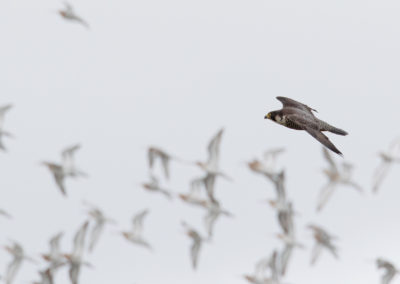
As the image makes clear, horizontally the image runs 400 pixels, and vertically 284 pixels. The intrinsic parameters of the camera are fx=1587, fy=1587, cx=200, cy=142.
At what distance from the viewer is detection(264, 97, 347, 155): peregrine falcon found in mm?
→ 37200

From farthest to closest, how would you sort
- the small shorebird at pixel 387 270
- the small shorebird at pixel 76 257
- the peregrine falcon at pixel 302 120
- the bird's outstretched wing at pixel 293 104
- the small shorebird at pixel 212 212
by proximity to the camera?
the small shorebird at pixel 387 270 < the small shorebird at pixel 212 212 < the small shorebird at pixel 76 257 < the bird's outstretched wing at pixel 293 104 < the peregrine falcon at pixel 302 120

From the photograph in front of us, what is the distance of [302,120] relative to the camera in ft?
129

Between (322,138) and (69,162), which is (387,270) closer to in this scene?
(69,162)

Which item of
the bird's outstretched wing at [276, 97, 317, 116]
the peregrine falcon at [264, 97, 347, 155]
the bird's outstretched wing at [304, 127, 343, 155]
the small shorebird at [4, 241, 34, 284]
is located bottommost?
the small shorebird at [4, 241, 34, 284]

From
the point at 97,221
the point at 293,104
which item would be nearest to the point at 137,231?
the point at 97,221

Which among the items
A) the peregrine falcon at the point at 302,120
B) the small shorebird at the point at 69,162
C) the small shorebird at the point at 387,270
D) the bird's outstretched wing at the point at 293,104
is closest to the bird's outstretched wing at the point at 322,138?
the peregrine falcon at the point at 302,120

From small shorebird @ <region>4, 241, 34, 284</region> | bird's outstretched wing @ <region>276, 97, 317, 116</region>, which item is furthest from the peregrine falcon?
small shorebird @ <region>4, 241, 34, 284</region>

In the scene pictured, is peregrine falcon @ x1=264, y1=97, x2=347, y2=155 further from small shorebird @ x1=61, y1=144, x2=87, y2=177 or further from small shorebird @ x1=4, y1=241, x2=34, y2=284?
small shorebird @ x1=4, y1=241, x2=34, y2=284

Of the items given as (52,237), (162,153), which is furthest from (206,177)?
(52,237)

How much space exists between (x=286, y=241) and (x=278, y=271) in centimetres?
126

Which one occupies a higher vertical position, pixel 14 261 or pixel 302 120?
pixel 302 120

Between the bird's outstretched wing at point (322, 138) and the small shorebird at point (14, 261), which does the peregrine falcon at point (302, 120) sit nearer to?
the bird's outstretched wing at point (322, 138)

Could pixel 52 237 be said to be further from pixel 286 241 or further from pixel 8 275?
pixel 286 241

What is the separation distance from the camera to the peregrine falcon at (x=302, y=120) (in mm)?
37200
